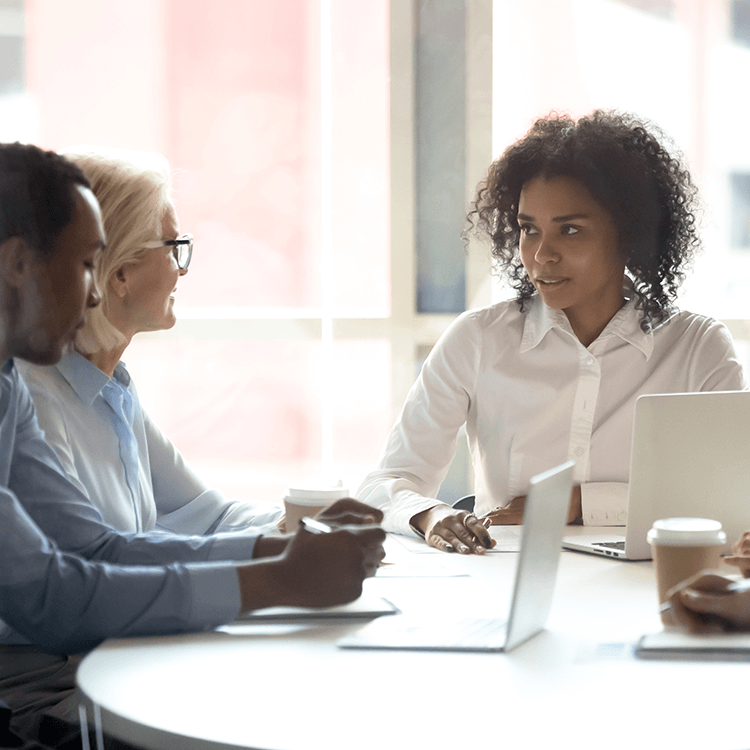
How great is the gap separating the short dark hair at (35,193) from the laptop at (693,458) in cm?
82

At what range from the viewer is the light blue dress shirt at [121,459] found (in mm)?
1326

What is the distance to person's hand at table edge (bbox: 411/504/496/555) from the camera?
153cm

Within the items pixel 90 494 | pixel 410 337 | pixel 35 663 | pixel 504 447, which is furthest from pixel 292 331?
pixel 35 663

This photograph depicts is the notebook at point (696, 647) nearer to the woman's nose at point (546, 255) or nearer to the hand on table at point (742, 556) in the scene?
the hand on table at point (742, 556)

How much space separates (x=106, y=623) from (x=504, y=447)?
4.11 feet

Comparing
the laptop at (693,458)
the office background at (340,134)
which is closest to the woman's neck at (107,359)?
the laptop at (693,458)

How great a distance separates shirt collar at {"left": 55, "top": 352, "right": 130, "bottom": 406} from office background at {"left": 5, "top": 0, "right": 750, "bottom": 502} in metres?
1.75

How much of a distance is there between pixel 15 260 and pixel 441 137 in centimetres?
230

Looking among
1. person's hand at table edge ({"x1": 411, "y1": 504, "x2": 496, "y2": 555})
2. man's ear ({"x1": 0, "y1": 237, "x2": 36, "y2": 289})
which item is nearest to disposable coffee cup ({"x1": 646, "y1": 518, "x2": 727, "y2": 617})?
person's hand at table edge ({"x1": 411, "y1": 504, "x2": 496, "y2": 555})

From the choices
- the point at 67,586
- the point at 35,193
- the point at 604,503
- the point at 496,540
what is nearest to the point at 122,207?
the point at 35,193

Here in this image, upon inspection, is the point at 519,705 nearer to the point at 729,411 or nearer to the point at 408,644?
the point at 408,644

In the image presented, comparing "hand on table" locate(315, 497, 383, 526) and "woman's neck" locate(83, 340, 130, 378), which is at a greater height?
"woman's neck" locate(83, 340, 130, 378)

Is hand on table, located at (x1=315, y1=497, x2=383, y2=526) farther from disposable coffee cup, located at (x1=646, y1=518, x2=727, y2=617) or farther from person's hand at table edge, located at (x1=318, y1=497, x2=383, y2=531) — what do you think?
disposable coffee cup, located at (x1=646, y1=518, x2=727, y2=617)

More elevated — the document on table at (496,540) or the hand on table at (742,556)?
the hand on table at (742,556)
